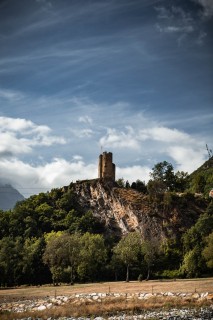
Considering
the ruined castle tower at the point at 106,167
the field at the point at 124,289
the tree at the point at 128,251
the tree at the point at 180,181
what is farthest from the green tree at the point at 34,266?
the tree at the point at 180,181

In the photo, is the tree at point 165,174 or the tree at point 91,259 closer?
the tree at point 91,259

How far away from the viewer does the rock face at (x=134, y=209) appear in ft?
335

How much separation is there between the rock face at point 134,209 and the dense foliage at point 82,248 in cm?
140

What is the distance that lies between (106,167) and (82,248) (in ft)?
160

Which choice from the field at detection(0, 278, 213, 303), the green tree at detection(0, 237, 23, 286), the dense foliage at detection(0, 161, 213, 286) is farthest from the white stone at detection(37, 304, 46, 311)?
the green tree at detection(0, 237, 23, 286)

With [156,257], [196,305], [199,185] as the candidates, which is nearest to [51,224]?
[156,257]

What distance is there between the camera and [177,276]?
7838 cm

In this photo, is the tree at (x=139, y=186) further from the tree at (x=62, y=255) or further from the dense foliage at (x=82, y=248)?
the tree at (x=62, y=255)

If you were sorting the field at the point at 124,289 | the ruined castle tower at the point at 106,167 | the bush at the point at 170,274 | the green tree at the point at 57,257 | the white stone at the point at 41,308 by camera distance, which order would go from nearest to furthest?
1. the white stone at the point at 41,308
2. the field at the point at 124,289
3. the green tree at the point at 57,257
4. the bush at the point at 170,274
5. the ruined castle tower at the point at 106,167

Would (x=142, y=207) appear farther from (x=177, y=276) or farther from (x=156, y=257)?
(x=177, y=276)

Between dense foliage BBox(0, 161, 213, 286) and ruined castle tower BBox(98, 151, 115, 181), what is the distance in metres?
13.0

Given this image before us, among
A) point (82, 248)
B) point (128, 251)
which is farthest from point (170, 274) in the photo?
point (82, 248)

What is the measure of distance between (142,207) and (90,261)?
1405 inches

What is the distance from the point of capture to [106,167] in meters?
123
